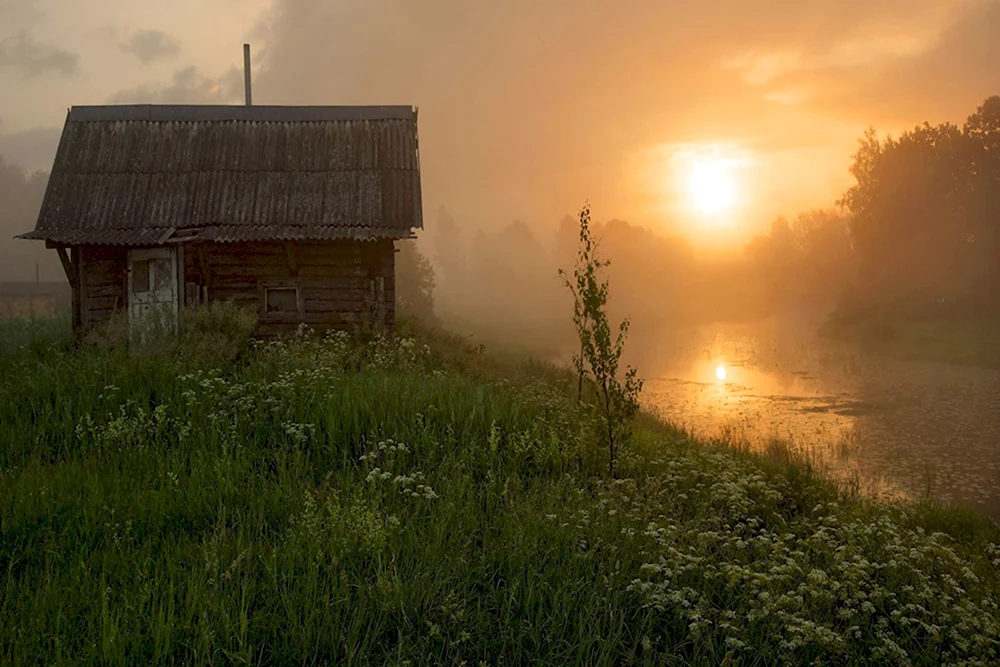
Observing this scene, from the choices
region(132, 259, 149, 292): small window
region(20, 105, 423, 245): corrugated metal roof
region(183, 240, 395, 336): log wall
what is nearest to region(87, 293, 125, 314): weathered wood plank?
region(132, 259, 149, 292): small window

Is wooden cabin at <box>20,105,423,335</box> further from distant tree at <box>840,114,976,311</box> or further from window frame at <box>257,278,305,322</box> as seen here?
distant tree at <box>840,114,976,311</box>

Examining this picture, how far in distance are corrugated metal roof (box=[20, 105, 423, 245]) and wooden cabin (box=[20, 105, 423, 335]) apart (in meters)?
0.04

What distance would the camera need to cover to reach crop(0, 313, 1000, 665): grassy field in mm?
4254

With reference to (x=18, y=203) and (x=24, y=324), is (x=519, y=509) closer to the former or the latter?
(x=24, y=324)

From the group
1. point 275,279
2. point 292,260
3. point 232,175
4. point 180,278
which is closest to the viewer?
point 180,278

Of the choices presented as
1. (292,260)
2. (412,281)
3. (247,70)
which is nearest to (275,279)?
(292,260)

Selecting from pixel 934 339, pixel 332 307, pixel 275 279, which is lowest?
pixel 934 339

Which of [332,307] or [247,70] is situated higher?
[247,70]

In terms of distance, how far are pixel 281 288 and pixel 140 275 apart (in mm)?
3598

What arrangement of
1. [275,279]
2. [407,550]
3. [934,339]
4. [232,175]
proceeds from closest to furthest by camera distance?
[407,550] < [275,279] < [232,175] < [934,339]

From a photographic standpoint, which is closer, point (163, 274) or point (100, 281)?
point (163, 274)

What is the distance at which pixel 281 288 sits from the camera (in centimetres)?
1689

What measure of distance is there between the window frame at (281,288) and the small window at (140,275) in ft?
9.38

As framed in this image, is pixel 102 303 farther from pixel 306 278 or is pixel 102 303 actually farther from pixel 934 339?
pixel 934 339
